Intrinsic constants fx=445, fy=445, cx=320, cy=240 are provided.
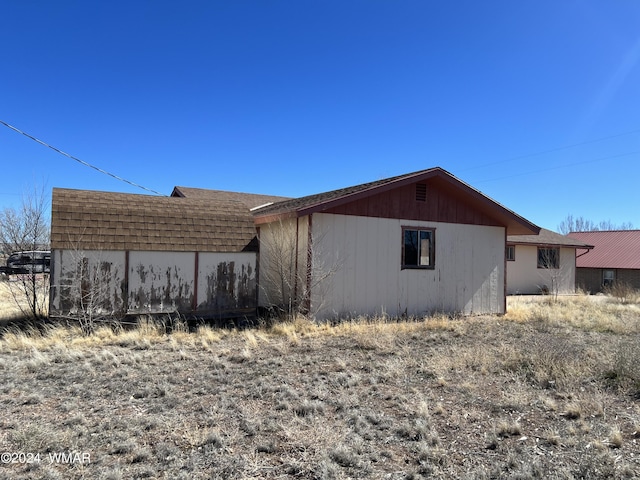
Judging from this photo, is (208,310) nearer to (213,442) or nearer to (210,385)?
(210,385)

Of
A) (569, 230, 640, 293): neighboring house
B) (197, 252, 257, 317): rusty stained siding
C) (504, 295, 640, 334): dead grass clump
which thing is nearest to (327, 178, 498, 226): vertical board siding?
(197, 252, 257, 317): rusty stained siding

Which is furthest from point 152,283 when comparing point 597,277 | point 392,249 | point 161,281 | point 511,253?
point 597,277

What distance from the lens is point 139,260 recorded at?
10.5 metres

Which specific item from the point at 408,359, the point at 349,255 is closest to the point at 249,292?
the point at 349,255

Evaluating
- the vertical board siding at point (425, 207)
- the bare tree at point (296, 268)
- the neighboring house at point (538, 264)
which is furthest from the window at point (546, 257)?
the bare tree at point (296, 268)

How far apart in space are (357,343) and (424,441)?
185 inches

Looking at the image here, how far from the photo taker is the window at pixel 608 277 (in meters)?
26.6

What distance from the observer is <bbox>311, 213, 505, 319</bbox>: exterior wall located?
1152 cm

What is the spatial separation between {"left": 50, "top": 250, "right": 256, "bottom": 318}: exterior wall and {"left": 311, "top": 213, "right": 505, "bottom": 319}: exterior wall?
2116mm

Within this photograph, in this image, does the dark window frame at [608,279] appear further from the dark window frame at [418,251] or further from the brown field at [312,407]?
the brown field at [312,407]

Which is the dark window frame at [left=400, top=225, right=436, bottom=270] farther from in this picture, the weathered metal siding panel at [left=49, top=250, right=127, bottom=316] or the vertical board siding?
the weathered metal siding panel at [left=49, top=250, right=127, bottom=316]

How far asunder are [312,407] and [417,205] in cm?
860

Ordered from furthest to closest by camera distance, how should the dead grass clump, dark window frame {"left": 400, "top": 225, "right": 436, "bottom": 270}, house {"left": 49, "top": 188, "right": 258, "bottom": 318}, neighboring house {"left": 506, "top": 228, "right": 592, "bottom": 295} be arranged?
neighboring house {"left": 506, "top": 228, "right": 592, "bottom": 295} < dark window frame {"left": 400, "top": 225, "right": 436, "bottom": 270} < the dead grass clump < house {"left": 49, "top": 188, "right": 258, "bottom": 318}

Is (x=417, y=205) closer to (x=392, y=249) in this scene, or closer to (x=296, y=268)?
(x=392, y=249)
